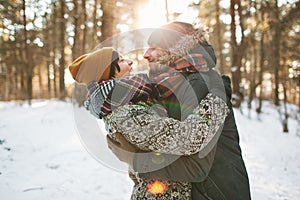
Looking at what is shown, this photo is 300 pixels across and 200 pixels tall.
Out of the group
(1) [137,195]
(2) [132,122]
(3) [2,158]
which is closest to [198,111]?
(2) [132,122]

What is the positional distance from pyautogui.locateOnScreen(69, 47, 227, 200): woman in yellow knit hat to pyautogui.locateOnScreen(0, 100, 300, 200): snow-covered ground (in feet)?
7.36

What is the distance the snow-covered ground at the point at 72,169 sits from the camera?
13.0 ft

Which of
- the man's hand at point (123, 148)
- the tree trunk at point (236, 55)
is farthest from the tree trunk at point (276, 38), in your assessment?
the man's hand at point (123, 148)

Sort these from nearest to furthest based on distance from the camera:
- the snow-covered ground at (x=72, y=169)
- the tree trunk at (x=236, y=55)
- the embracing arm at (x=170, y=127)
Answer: the embracing arm at (x=170, y=127)
the snow-covered ground at (x=72, y=169)
the tree trunk at (x=236, y=55)

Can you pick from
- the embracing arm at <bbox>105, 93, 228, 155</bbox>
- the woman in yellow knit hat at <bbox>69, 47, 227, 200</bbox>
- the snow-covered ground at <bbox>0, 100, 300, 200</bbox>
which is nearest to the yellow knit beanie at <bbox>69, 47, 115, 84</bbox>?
the woman in yellow knit hat at <bbox>69, 47, 227, 200</bbox>

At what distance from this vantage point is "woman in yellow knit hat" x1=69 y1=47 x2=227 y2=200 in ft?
3.93

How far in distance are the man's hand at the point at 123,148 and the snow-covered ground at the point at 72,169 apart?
227 centimetres

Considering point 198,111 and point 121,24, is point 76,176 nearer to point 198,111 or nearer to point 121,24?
point 198,111

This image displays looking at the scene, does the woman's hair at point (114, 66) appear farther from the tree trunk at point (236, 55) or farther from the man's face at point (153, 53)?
the tree trunk at point (236, 55)

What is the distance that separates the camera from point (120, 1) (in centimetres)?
916

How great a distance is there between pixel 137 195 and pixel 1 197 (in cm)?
266

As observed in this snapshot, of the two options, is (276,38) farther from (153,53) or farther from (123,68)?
(123,68)

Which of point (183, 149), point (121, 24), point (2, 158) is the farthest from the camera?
point (121, 24)

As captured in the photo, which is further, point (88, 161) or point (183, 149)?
point (88, 161)
